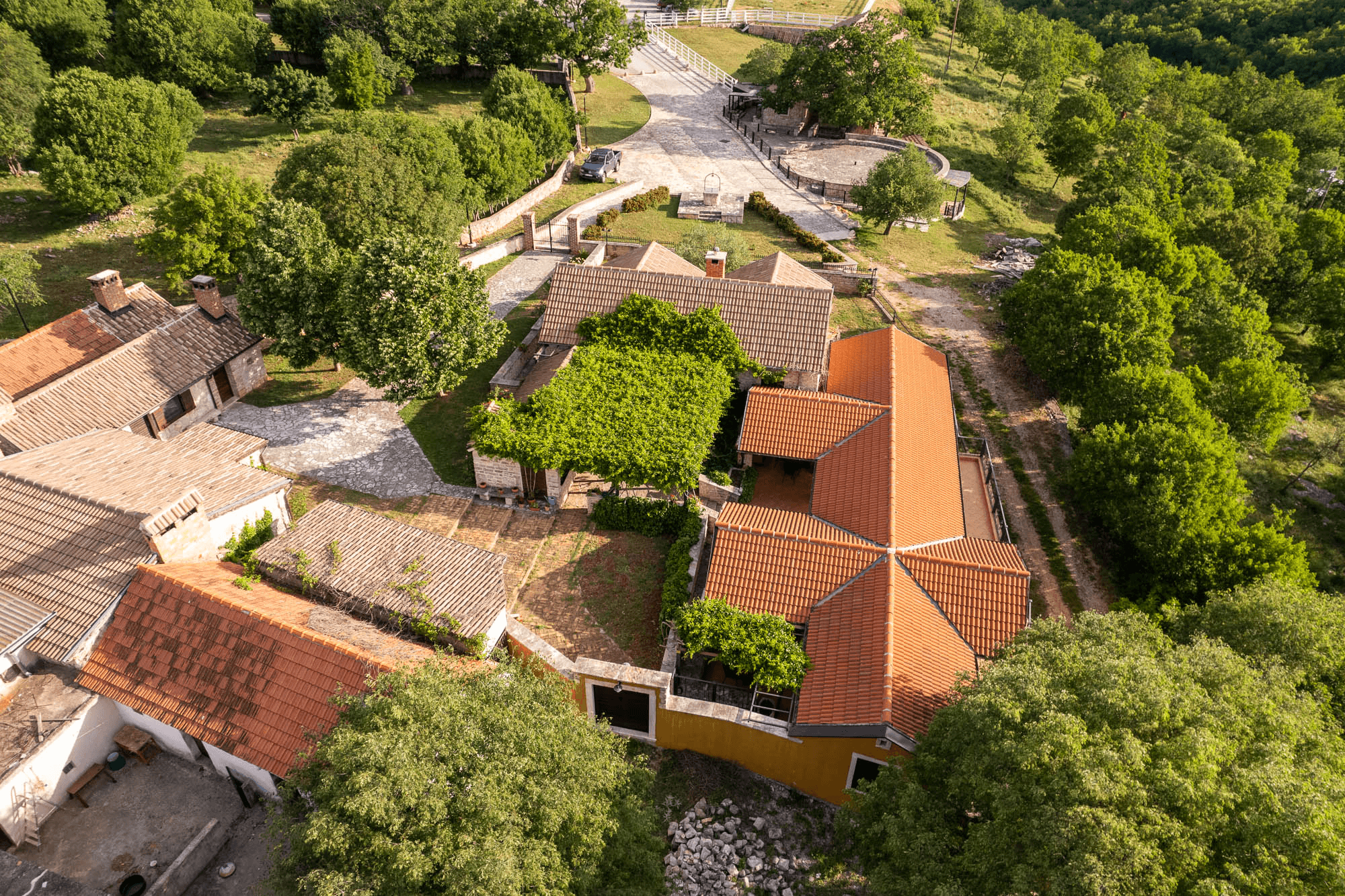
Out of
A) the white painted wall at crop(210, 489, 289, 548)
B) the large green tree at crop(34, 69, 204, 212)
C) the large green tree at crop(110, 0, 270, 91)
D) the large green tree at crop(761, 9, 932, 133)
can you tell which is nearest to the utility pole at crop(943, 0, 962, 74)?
the large green tree at crop(761, 9, 932, 133)

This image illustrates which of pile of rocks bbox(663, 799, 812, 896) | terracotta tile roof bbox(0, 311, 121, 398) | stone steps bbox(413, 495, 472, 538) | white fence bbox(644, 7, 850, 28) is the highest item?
white fence bbox(644, 7, 850, 28)

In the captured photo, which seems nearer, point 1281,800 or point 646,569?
point 1281,800

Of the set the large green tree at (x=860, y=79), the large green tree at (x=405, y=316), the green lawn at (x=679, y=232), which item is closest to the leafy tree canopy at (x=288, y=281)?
the large green tree at (x=405, y=316)

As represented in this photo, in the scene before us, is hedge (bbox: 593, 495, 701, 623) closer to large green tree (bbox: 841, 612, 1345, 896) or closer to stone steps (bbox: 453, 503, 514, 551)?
stone steps (bbox: 453, 503, 514, 551)

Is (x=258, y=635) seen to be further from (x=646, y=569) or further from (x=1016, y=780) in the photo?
(x=1016, y=780)

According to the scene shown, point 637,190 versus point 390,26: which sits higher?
point 390,26

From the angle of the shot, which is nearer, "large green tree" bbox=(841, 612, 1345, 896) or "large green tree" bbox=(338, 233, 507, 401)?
"large green tree" bbox=(841, 612, 1345, 896)

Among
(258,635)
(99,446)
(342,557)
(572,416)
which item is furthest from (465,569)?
(99,446)
